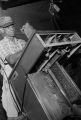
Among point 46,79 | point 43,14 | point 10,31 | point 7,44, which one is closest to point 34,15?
point 43,14

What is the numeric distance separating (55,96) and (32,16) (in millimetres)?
3043

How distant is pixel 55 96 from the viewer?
2.71 metres

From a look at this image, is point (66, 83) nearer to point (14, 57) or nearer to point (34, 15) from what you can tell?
point (14, 57)

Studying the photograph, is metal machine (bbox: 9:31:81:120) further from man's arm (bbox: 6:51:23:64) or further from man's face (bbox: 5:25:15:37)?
man's face (bbox: 5:25:15:37)

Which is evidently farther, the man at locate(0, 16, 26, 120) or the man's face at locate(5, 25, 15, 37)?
the man's face at locate(5, 25, 15, 37)

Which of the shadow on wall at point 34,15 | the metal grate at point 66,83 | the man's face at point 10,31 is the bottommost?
the metal grate at point 66,83

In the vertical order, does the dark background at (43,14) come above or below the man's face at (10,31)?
below

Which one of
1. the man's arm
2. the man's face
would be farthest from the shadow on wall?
the man's arm

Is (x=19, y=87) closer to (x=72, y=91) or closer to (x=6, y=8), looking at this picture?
(x=72, y=91)

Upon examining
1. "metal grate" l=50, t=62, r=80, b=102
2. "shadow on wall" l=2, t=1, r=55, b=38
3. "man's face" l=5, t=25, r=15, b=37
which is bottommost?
"metal grate" l=50, t=62, r=80, b=102

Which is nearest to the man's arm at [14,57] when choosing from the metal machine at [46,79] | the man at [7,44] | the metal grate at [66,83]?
the man at [7,44]

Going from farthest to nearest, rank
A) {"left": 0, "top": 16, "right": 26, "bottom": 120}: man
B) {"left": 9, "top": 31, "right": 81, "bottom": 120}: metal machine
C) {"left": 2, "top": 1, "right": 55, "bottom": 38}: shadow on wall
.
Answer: {"left": 2, "top": 1, "right": 55, "bottom": 38}: shadow on wall → {"left": 0, "top": 16, "right": 26, "bottom": 120}: man → {"left": 9, "top": 31, "right": 81, "bottom": 120}: metal machine

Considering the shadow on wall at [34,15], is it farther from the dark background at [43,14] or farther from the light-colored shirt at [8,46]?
the light-colored shirt at [8,46]

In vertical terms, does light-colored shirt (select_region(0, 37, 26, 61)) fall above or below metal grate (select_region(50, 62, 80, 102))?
above
